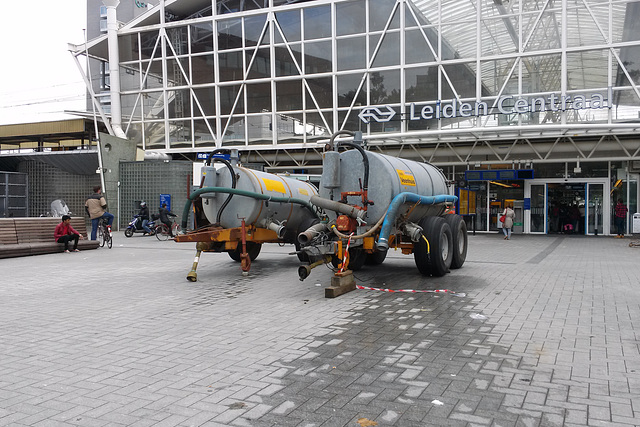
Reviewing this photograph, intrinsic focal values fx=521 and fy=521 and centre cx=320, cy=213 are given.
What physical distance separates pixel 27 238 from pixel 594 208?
865 inches

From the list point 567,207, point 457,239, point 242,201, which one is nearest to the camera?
point 242,201

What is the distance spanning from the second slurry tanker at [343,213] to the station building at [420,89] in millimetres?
7601

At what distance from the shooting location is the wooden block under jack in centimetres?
827

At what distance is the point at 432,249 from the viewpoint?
9953mm

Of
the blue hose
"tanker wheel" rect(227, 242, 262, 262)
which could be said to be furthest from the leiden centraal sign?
the blue hose

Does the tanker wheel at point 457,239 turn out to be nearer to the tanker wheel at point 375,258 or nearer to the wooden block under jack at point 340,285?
the tanker wheel at point 375,258

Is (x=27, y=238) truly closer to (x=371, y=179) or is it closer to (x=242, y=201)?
(x=242, y=201)

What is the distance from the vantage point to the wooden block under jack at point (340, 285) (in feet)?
27.1

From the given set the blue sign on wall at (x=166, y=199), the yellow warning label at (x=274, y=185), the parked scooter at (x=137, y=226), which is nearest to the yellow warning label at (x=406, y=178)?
the yellow warning label at (x=274, y=185)

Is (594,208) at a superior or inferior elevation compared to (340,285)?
superior

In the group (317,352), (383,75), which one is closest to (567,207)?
(383,75)

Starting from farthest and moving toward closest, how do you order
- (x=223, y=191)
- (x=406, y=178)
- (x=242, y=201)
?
(x=242, y=201) → (x=223, y=191) → (x=406, y=178)

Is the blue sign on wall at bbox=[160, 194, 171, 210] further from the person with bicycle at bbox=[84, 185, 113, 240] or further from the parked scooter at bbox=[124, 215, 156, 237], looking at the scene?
the person with bicycle at bbox=[84, 185, 113, 240]

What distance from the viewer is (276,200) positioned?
1145 cm
